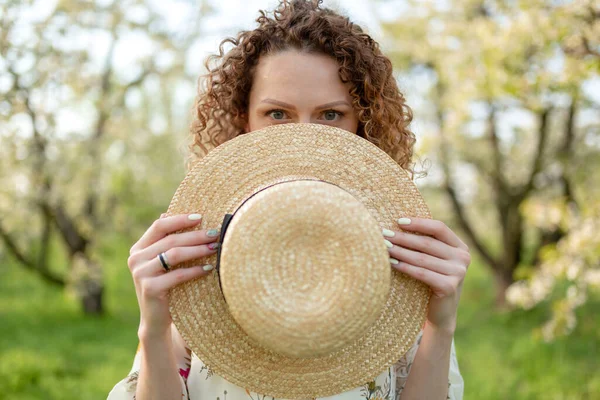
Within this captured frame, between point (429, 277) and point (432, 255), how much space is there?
0.23ft

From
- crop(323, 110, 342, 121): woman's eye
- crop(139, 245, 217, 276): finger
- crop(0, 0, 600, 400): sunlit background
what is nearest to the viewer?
crop(139, 245, 217, 276): finger

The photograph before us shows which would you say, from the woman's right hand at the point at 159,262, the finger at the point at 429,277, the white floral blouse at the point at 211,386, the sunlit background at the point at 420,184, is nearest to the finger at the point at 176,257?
the woman's right hand at the point at 159,262

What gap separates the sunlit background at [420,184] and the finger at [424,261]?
283cm

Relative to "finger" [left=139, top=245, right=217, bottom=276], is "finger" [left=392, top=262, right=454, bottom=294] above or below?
below

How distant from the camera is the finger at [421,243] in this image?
5.30 feet

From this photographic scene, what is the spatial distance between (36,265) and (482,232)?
974cm

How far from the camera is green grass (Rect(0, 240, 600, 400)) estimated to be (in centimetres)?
599

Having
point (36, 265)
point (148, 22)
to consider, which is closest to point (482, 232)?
Answer: point (148, 22)

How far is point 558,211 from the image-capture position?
4527 millimetres

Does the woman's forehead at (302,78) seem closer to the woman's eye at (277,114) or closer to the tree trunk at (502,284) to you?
the woman's eye at (277,114)

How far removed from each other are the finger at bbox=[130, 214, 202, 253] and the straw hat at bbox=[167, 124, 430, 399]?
45 millimetres

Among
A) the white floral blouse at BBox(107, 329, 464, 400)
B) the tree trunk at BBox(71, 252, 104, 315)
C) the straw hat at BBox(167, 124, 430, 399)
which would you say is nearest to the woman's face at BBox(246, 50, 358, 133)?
the straw hat at BBox(167, 124, 430, 399)

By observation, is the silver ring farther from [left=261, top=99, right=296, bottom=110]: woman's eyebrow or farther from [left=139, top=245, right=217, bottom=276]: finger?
[left=261, top=99, right=296, bottom=110]: woman's eyebrow

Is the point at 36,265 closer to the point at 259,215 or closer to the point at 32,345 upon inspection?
the point at 32,345
